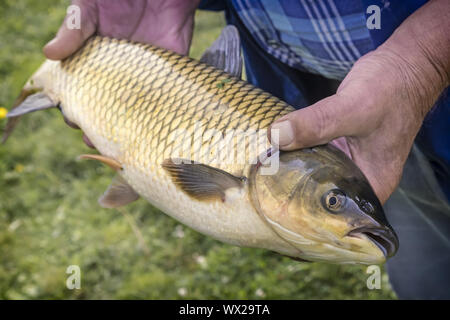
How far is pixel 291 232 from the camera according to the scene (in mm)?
1452

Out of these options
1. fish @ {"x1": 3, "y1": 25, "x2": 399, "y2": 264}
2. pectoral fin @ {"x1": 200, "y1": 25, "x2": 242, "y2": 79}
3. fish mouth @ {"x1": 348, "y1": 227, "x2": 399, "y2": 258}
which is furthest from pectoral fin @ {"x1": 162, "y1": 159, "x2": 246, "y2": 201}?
pectoral fin @ {"x1": 200, "y1": 25, "x2": 242, "y2": 79}

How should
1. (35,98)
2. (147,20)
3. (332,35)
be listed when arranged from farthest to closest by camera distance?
(147,20) < (35,98) < (332,35)

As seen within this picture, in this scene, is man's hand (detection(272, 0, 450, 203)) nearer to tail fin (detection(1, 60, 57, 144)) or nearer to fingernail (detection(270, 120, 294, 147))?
fingernail (detection(270, 120, 294, 147))

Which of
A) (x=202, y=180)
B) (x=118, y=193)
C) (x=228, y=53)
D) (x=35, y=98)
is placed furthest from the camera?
(x=35, y=98)

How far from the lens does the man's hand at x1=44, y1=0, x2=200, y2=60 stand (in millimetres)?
2338

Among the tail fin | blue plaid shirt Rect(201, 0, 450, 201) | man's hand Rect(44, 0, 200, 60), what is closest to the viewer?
blue plaid shirt Rect(201, 0, 450, 201)

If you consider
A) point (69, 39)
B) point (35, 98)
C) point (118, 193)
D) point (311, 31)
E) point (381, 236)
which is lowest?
point (118, 193)

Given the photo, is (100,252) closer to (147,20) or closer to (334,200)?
(147,20)

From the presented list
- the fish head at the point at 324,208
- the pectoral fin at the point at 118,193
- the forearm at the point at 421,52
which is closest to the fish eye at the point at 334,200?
the fish head at the point at 324,208

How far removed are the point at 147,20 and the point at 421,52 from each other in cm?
137

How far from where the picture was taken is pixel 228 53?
6.31 feet

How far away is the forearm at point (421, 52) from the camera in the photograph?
155 cm

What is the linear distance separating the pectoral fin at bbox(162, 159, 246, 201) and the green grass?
1.60 meters

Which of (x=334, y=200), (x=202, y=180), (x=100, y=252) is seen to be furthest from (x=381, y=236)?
(x=100, y=252)
